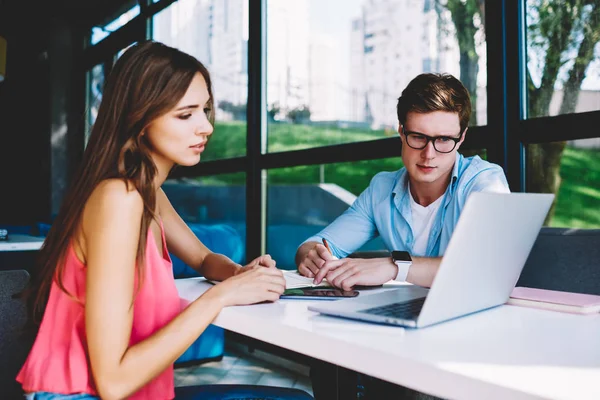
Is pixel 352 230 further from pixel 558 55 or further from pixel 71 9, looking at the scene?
pixel 71 9

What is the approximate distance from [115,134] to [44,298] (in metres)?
0.36

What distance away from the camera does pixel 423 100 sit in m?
1.74

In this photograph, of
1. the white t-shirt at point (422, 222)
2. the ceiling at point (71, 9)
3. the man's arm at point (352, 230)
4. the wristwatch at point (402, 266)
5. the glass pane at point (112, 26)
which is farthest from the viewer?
the ceiling at point (71, 9)

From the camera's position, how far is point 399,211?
191 cm

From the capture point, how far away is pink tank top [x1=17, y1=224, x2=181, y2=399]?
99 centimetres

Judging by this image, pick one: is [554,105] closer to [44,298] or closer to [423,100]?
[423,100]

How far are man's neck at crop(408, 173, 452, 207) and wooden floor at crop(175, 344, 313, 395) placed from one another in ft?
5.02

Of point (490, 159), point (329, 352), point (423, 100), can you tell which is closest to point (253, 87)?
point (490, 159)

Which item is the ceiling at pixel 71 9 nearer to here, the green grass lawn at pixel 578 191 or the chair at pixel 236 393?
the green grass lawn at pixel 578 191

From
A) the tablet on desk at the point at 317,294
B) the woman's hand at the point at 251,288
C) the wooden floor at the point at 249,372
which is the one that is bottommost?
the wooden floor at the point at 249,372

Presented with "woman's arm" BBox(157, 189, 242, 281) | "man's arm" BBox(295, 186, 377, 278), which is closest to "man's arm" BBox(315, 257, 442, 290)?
"woman's arm" BBox(157, 189, 242, 281)

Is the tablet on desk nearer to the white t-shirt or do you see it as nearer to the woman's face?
the woman's face

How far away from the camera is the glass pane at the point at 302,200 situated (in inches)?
130

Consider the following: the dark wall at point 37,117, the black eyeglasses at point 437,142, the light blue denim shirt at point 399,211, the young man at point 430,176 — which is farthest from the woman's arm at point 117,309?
the dark wall at point 37,117
